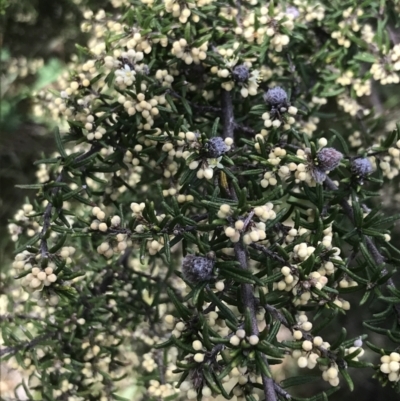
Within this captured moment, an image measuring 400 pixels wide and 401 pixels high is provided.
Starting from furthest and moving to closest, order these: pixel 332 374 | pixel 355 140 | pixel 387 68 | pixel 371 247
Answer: pixel 355 140
pixel 387 68
pixel 371 247
pixel 332 374

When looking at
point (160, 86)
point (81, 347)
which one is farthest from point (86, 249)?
point (160, 86)

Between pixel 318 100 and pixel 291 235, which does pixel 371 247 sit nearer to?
pixel 291 235

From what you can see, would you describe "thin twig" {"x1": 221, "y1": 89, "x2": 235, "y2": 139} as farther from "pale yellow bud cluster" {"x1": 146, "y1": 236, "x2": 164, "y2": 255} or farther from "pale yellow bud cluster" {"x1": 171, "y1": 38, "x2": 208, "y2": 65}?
"pale yellow bud cluster" {"x1": 146, "y1": 236, "x2": 164, "y2": 255}

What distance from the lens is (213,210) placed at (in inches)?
18.0

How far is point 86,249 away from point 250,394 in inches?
15.7

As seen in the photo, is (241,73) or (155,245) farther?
(241,73)

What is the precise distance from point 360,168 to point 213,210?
20cm

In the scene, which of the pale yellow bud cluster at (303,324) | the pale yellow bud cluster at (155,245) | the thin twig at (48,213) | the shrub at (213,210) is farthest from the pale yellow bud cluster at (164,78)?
the pale yellow bud cluster at (303,324)

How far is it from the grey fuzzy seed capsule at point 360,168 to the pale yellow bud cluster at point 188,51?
0.73ft

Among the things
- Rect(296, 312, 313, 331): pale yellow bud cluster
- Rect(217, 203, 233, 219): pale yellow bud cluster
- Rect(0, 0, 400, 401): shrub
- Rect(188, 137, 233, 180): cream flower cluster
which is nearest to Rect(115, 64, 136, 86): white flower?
Rect(0, 0, 400, 401): shrub

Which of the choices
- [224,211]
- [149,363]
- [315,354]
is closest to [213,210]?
[224,211]

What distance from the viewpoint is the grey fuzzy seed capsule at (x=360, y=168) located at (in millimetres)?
540

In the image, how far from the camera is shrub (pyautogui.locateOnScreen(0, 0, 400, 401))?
1.41ft

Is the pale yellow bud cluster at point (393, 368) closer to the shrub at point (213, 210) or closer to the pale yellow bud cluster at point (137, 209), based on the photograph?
the shrub at point (213, 210)
